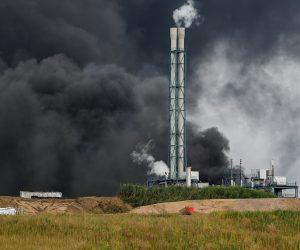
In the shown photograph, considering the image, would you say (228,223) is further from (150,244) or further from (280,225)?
(150,244)

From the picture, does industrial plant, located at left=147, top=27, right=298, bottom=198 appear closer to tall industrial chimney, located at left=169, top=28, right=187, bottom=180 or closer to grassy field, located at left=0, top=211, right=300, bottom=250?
tall industrial chimney, located at left=169, top=28, right=187, bottom=180

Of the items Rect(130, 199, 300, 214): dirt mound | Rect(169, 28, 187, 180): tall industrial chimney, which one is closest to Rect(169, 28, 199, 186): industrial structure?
Rect(169, 28, 187, 180): tall industrial chimney

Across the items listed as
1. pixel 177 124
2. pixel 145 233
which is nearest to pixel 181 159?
pixel 177 124

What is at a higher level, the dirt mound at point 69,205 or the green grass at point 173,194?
the green grass at point 173,194

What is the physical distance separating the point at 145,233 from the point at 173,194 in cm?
3235

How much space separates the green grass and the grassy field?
2657 centimetres

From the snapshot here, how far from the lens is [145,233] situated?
26.4 meters

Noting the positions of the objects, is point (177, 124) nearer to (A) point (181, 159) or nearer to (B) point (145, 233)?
(A) point (181, 159)

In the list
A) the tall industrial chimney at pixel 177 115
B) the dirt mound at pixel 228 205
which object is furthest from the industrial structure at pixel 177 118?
the dirt mound at pixel 228 205

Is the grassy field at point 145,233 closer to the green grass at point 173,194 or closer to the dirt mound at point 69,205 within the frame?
the dirt mound at point 69,205

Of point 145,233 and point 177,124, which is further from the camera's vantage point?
point 177,124

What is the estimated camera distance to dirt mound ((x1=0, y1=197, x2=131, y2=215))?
52531 millimetres

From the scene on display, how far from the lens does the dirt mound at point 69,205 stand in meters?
52.5

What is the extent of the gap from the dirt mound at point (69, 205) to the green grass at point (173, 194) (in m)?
1.87
